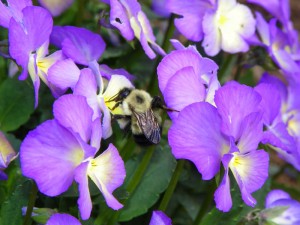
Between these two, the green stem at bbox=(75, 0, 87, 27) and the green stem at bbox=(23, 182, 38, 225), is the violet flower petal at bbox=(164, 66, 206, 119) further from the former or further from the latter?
the green stem at bbox=(75, 0, 87, 27)

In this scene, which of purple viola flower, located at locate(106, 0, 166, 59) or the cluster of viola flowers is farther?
purple viola flower, located at locate(106, 0, 166, 59)

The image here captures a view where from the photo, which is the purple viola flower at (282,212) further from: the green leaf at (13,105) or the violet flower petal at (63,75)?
the green leaf at (13,105)

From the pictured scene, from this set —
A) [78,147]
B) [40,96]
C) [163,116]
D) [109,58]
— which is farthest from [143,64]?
[78,147]

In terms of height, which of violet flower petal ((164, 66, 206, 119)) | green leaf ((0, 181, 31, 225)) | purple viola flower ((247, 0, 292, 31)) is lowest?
green leaf ((0, 181, 31, 225))

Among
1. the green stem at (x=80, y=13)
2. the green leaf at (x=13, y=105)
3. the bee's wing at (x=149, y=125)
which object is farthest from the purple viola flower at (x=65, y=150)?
the green stem at (x=80, y=13)

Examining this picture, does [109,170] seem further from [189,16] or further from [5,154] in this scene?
[189,16]

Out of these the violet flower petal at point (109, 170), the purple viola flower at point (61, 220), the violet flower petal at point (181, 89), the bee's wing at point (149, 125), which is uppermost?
the violet flower petal at point (181, 89)

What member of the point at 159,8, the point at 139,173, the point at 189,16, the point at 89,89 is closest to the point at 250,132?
the point at 89,89

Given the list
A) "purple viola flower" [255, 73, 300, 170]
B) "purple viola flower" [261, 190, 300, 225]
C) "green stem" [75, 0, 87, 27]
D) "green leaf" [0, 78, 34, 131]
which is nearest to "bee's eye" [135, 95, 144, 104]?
"purple viola flower" [255, 73, 300, 170]
